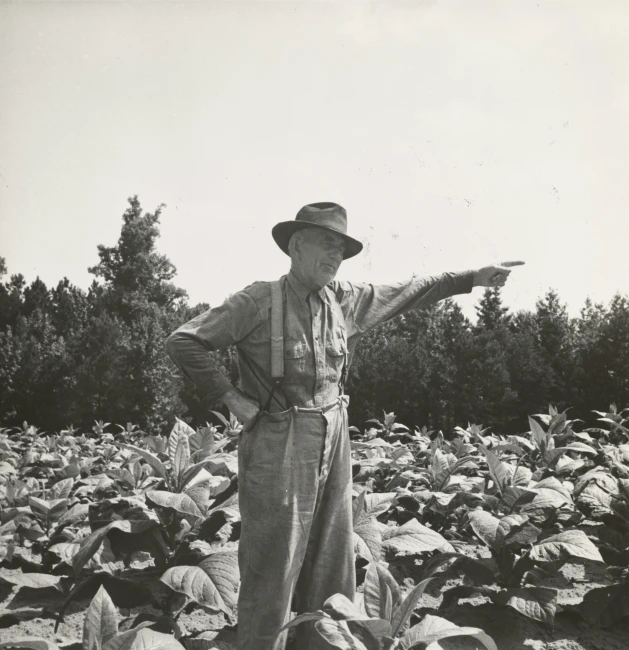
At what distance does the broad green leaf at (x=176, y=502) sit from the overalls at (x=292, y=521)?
51 cm

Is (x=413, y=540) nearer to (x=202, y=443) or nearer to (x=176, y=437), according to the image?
(x=176, y=437)

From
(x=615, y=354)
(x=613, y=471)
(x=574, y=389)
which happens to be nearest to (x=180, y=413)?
(x=574, y=389)

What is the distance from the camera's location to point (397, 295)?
111 inches

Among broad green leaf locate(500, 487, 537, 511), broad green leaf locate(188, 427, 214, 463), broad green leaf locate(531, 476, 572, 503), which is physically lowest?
broad green leaf locate(500, 487, 537, 511)

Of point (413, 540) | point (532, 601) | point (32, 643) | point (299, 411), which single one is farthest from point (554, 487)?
point (32, 643)

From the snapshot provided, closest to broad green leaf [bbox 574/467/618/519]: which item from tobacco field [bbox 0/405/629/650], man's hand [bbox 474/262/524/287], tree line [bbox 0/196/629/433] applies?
tobacco field [bbox 0/405/629/650]

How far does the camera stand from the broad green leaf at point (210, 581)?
2.50 metres

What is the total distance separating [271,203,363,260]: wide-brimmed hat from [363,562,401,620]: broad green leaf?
1.28m

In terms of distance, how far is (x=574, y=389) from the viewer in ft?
65.8

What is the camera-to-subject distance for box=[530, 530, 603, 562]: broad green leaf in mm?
2844

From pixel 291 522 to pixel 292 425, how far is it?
365 millimetres

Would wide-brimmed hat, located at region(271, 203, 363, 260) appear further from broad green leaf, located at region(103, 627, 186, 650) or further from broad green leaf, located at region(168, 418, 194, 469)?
broad green leaf, located at region(103, 627, 186, 650)

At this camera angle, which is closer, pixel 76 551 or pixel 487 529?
pixel 487 529

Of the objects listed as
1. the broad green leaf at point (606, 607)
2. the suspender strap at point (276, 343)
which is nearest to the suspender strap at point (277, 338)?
the suspender strap at point (276, 343)
